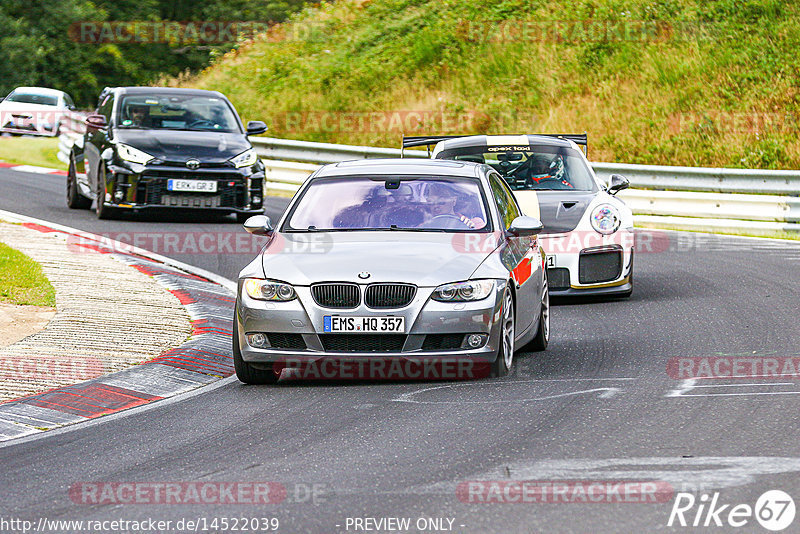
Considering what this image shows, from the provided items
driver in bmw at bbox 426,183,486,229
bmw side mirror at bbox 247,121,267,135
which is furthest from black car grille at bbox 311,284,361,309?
bmw side mirror at bbox 247,121,267,135

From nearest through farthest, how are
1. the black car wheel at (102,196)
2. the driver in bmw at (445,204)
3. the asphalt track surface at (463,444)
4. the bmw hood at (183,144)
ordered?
the asphalt track surface at (463,444), the driver in bmw at (445,204), the bmw hood at (183,144), the black car wheel at (102,196)

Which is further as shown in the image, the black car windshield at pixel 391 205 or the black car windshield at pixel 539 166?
the black car windshield at pixel 539 166

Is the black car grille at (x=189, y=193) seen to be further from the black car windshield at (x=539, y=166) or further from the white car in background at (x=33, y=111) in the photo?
the white car in background at (x=33, y=111)

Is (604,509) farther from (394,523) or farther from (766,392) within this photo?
(766,392)

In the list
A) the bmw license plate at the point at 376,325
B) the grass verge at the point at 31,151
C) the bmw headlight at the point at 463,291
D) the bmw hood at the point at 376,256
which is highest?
the bmw hood at the point at 376,256

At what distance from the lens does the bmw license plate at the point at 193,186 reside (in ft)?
58.4

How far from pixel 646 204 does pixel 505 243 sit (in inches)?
503

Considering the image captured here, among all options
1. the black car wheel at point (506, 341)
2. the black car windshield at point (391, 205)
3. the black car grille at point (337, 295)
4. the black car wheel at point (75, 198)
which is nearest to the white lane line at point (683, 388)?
the black car wheel at point (506, 341)

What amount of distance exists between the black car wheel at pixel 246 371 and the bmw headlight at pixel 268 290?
8.9 inches

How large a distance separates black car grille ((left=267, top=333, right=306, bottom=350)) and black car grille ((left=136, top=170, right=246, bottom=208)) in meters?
9.49

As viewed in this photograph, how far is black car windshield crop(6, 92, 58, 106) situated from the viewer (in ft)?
133

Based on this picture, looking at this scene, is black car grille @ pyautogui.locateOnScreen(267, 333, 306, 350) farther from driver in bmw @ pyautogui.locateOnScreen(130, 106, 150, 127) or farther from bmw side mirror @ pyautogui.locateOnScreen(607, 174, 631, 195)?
driver in bmw @ pyautogui.locateOnScreen(130, 106, 150, 127)

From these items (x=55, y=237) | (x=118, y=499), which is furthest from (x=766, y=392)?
(x=55, y=237)

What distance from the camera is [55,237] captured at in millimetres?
15859
